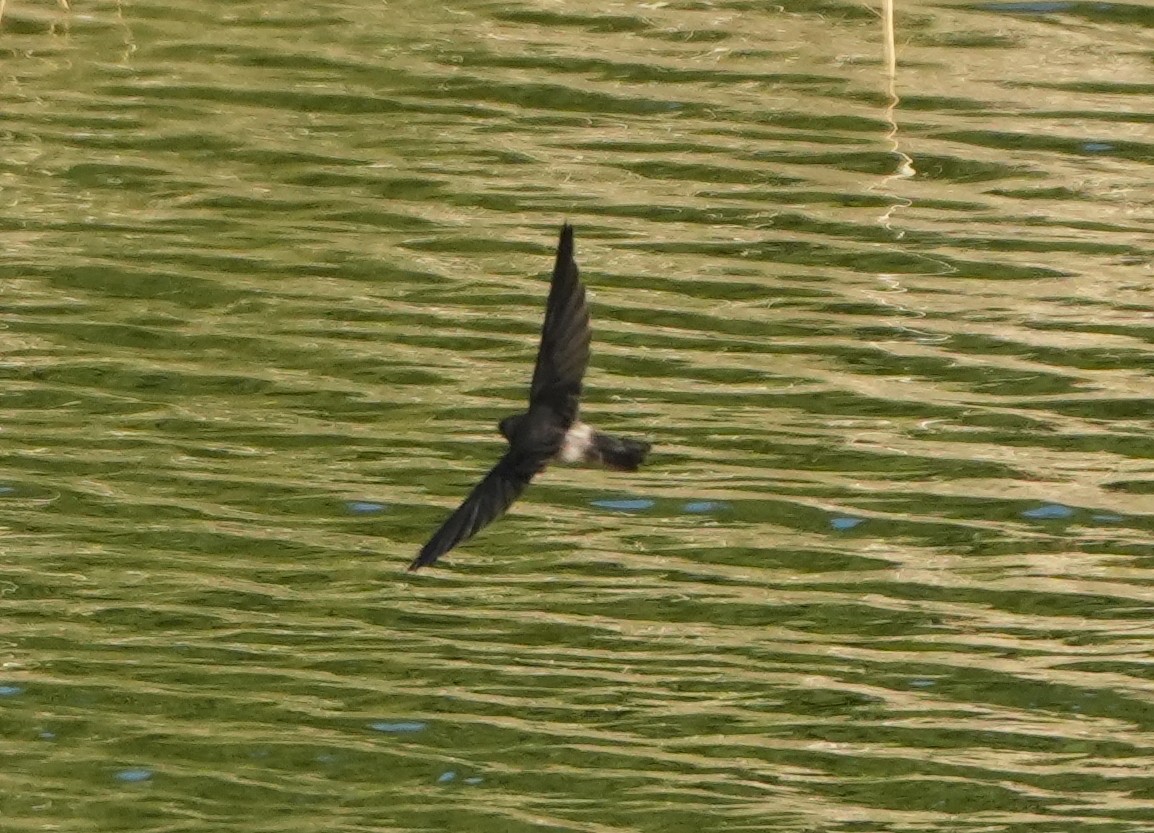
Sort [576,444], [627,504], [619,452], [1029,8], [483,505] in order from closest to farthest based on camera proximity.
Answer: [483,505] → [619,452] → [576,444] → [627,504] → [1029,8]

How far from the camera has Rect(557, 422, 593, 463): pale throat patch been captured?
23.0 ft

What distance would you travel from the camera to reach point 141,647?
27.9 ft

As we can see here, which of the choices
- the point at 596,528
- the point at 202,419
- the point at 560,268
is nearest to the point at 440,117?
the point at 202,419

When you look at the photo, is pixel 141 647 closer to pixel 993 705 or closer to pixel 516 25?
pixel 993 705

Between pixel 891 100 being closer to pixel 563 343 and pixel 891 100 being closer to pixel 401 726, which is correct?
pixel 401 726

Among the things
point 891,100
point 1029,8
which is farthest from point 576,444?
point 1029,8

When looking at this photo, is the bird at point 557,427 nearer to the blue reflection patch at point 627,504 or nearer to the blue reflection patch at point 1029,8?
the blue reflection patch at point 627,504

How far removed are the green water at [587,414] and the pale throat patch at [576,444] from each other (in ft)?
3.71

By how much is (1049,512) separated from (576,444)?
279 centimetres

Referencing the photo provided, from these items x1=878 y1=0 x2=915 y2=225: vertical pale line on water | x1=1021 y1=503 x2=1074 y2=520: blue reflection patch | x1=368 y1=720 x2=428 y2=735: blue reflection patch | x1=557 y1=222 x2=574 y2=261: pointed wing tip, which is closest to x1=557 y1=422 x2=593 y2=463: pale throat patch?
x1=557 y1=222 x2=574 y2=261: pointed wing tip

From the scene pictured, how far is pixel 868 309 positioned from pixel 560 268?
4.26 metres

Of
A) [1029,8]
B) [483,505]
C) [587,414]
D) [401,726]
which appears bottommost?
[401,726]

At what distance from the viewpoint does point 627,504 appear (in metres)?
9.53

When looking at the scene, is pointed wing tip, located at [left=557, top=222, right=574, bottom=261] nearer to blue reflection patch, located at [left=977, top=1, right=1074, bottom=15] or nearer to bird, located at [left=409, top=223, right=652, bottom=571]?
bird, located at [left=409, top=223, right=652, bottom=571]
